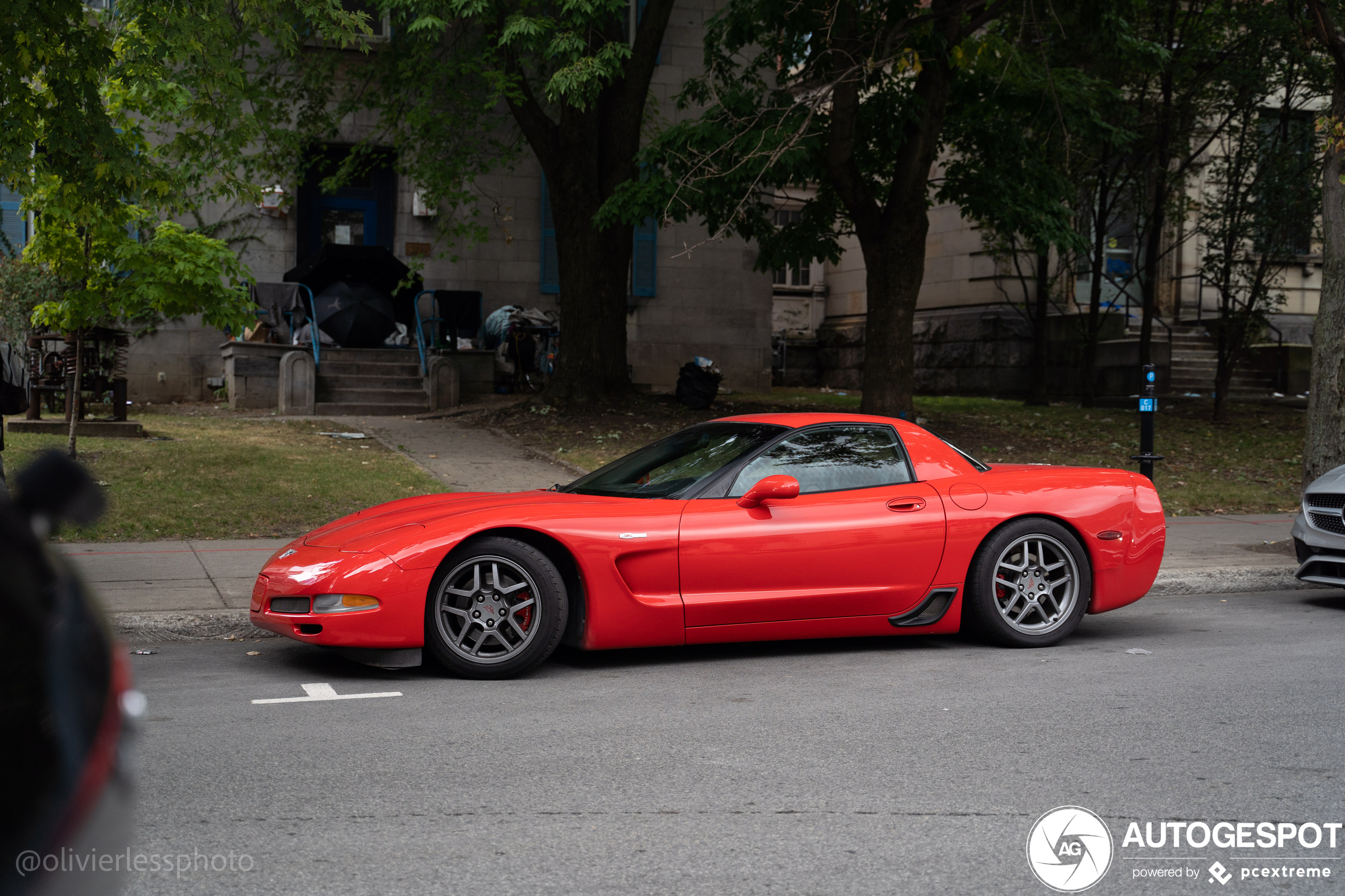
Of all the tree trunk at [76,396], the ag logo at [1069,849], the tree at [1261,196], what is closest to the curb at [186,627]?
the ag logo at [1069,849]

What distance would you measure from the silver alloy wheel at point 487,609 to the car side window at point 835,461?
49.2 inches

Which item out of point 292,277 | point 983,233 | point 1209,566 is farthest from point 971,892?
point 983,233

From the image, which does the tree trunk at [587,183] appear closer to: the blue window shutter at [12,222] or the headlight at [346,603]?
the blue window shutter at [12,222]

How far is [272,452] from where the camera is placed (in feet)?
43.2

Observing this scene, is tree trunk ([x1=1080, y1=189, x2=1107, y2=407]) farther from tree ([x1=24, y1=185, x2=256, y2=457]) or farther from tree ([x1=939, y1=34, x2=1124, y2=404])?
tree ([x1=24, y1=185, x2=256, y2=457])

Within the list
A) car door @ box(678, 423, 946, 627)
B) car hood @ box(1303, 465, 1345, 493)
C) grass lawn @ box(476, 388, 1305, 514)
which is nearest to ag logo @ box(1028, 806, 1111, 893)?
car door @ box(678, 423, 946, 627)

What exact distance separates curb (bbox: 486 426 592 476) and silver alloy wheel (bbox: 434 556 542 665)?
6.15 metres

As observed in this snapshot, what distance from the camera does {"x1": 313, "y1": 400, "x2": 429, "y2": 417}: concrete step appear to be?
59.3ft

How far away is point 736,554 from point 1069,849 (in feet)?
8.69

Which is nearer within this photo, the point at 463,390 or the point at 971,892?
the point at 971,892

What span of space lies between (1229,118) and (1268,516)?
9.95m

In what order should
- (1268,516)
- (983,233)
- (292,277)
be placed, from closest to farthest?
(1268,516) < (292,277) < (983,233)

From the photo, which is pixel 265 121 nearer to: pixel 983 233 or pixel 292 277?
pixel 292 277
